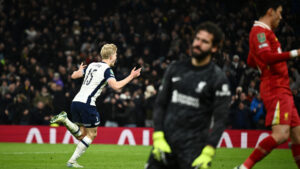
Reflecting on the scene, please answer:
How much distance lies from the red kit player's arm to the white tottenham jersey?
3.78m

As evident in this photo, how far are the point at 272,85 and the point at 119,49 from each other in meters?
16.2

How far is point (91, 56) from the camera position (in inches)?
869

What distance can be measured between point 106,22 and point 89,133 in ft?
48.2

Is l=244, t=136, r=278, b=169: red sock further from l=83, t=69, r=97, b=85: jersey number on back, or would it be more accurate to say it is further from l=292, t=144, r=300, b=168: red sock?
l=83, t=69, r=97, b=85: jersey number on back

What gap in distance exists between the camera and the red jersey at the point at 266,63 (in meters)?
7.07

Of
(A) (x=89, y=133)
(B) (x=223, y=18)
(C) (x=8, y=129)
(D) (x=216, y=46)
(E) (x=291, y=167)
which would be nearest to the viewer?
(D) (x=216, y=46)

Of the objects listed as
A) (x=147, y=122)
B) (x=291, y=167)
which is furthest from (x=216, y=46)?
(x=147, y=122)

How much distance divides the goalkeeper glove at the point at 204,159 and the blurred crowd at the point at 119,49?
14.3 m

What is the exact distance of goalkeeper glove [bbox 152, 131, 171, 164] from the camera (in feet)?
15.6

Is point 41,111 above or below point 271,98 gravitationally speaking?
above

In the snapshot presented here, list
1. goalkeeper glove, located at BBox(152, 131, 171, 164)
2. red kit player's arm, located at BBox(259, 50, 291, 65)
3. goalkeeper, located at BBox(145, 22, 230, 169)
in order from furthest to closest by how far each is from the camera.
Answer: red kit player's arm, located at BBox(259, 50, 291, 65) < goalkeeper, located at BBox(145, 22, 230, 169) < goalkeeper glove, located at BBox(152, 131, 171, 164)

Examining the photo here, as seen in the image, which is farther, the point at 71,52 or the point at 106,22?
the point at 106,22

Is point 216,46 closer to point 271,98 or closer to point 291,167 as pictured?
point 271,98

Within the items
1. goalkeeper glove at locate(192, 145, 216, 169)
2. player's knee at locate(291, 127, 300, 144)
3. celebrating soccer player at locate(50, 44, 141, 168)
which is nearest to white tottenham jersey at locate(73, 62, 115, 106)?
celebrating soccer player at locate(50, 44, 141, 168)
